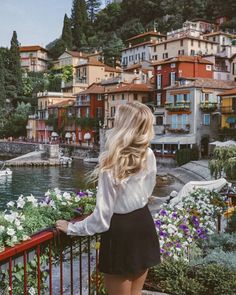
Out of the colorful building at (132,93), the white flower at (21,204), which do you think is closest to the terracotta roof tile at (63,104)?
the colorful building at (132,93)

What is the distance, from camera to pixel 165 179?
133ft

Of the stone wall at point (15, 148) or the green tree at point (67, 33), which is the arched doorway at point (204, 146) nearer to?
the stone wall at point (15, 148)

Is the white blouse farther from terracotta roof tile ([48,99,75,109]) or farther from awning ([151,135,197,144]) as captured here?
terracotta roof tile ([48,99,75,109])

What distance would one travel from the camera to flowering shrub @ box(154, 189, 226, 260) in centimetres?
568

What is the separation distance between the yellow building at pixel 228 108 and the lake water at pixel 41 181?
44.0 ft

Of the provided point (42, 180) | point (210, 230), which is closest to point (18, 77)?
point (42, 180)

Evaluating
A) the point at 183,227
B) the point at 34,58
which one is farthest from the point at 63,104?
the point at 183,227

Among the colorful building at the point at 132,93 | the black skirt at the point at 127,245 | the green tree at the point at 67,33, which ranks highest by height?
the green tree at the point at 67,33

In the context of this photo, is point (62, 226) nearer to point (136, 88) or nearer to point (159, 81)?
point (159, 81)

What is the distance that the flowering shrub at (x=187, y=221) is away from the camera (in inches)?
223

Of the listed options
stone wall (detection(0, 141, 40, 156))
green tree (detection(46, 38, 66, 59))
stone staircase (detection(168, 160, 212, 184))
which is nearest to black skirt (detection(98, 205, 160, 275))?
stone staircase (detection(168, 160, 212, 184))

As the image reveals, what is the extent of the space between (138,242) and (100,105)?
64.9m

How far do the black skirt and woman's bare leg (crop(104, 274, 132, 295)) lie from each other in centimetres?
6

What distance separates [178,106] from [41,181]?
1817 cm
